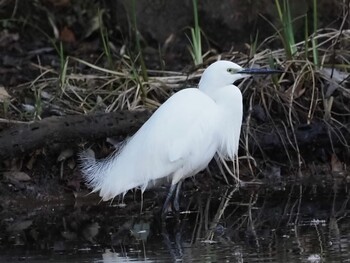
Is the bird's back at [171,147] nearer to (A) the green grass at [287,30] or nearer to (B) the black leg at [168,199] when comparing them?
(B) the black leg at [168,199]

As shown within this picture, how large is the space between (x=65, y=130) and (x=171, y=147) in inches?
34.9

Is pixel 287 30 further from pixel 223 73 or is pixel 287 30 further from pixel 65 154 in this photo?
pixel 65 154

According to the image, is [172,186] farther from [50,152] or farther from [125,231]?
[50,152]

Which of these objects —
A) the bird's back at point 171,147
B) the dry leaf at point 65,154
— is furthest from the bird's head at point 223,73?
the dry leaf at point 65,154

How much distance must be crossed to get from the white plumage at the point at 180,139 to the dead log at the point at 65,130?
0.32 m

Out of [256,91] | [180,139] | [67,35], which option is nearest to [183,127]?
[180,139]

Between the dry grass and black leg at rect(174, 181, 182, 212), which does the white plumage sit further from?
the dry grass

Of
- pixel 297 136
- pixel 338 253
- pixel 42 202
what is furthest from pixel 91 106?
pixel 338 253

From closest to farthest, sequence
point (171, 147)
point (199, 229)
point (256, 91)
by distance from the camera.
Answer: point (199, 229), point (171, 147), point (256, 91)

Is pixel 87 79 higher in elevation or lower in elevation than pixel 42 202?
higher

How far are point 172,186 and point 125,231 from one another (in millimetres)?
672

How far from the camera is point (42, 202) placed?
22.4 ft

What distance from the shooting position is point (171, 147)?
6.20 meters

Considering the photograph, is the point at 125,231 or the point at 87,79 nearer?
the point at 125,231
